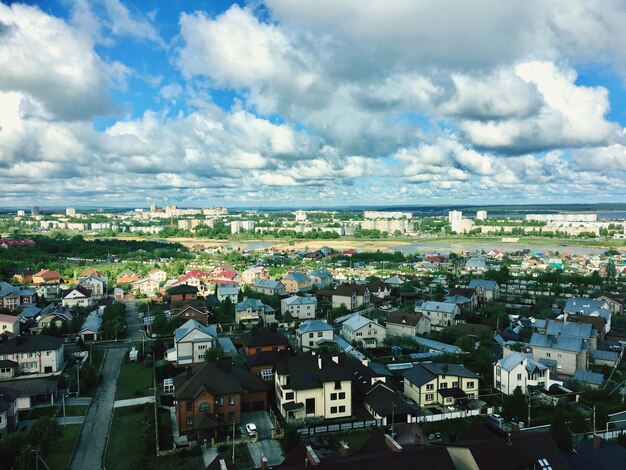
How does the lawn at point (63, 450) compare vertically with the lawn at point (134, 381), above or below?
above

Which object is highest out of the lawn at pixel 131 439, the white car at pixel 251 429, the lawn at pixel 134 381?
the white car at pixel 251 429

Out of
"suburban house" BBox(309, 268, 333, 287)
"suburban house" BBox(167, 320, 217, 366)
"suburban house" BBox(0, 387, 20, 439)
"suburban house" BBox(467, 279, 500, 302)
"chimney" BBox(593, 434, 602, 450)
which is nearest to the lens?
"chimney" BBox(593, 434, 602, 450)

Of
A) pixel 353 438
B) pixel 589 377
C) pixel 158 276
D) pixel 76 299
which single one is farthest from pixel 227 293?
pixel 589 377

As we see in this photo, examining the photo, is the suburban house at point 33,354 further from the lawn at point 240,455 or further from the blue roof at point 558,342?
the blue roof at point 558,342

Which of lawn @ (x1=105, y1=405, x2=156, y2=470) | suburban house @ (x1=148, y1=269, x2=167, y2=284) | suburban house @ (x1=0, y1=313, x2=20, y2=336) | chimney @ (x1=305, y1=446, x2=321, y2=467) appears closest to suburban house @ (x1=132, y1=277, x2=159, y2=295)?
suburban house @ (x1=148, y1=269, x2=167, y2=284)

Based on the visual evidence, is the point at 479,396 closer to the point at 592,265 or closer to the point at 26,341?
the point at 26,341

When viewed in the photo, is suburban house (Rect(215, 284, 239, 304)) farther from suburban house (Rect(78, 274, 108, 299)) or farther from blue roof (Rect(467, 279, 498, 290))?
blue roof (Rect(467, 279, 498, 290))

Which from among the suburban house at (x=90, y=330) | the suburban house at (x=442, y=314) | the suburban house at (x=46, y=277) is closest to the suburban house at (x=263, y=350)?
the suburban house at (x=90, y=330)
